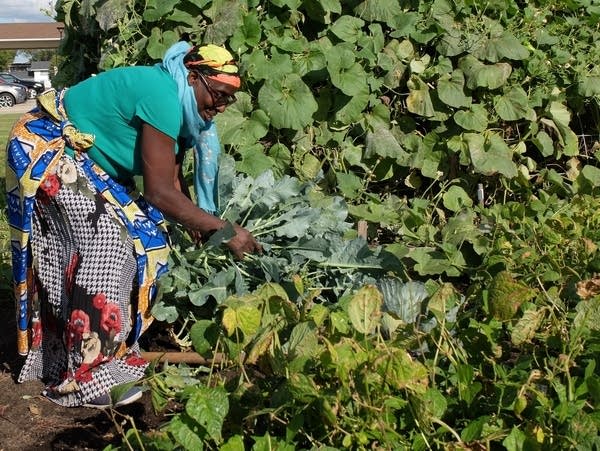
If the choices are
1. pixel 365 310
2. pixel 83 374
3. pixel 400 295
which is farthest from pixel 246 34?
pixel 365 310

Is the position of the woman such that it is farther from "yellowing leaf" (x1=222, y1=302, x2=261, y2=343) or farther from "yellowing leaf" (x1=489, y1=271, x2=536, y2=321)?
"yellowing leaf" (x1=489, y1=271, x2=536, y2=321)

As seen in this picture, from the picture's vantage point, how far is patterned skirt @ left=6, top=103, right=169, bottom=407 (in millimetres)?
3010

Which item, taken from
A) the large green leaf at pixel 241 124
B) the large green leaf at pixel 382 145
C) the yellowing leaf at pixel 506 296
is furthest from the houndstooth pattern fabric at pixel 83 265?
the large green leaf at pixel 382 145

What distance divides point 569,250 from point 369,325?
1.83m

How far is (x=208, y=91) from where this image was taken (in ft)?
9.91

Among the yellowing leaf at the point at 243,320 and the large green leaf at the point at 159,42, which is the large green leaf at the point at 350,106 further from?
the yellowing leaf at the point at 243,320

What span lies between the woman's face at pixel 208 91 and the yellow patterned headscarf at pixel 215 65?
0.06 ft

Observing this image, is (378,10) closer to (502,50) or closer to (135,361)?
(502,50)

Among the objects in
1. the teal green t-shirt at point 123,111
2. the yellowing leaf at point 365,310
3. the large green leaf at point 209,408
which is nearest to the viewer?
the large green leaf at point 209,408

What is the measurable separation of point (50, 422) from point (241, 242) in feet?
2.90

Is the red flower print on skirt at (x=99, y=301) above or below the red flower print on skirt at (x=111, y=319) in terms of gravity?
above

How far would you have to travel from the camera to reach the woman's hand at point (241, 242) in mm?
3160

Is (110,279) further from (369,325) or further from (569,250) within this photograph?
(569,250)

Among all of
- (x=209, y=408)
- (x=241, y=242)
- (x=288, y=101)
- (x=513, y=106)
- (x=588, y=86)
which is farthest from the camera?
(x=588, y=86)
